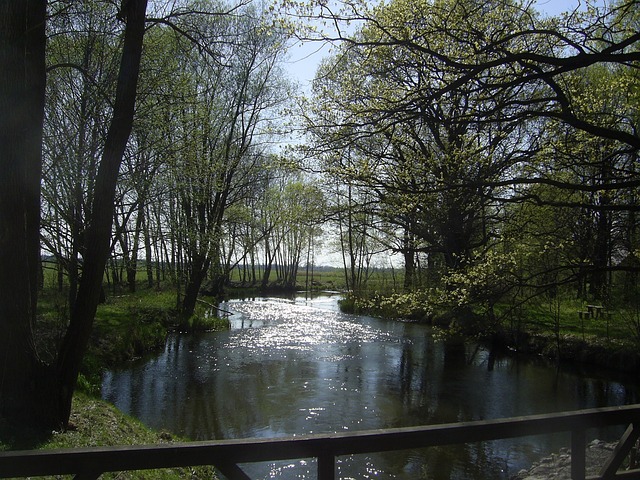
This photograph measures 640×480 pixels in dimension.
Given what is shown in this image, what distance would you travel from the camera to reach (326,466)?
2.83 m

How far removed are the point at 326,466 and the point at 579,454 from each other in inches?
79.5

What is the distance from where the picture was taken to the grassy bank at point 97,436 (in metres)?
5.59

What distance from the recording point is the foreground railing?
2471 millimetres

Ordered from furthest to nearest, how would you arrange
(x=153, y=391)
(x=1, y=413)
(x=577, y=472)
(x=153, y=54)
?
Result: (x=153, y=54) → (x=153, y=391) → (x=1, y=413) → (x=577, y=472)

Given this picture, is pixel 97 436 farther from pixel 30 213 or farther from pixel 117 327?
pixel 117 327

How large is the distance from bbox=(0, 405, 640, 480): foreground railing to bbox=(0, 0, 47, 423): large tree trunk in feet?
13.5

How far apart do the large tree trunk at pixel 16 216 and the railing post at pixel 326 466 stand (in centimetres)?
484

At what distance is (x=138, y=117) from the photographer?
12.2 m

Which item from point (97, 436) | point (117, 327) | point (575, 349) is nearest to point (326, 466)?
point (97, 436)

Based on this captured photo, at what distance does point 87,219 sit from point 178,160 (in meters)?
4.34

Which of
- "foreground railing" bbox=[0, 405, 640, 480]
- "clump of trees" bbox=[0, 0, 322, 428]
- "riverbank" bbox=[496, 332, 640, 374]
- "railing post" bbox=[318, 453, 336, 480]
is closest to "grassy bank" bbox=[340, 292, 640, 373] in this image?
"riverbank" bbox=[496, 332, 640, 374]

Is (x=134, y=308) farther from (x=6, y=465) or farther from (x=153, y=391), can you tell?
(x=6, y=465)

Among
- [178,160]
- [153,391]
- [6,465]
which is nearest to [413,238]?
[178,160]

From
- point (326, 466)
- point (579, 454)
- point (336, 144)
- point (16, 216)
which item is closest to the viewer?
point (326, 466)
